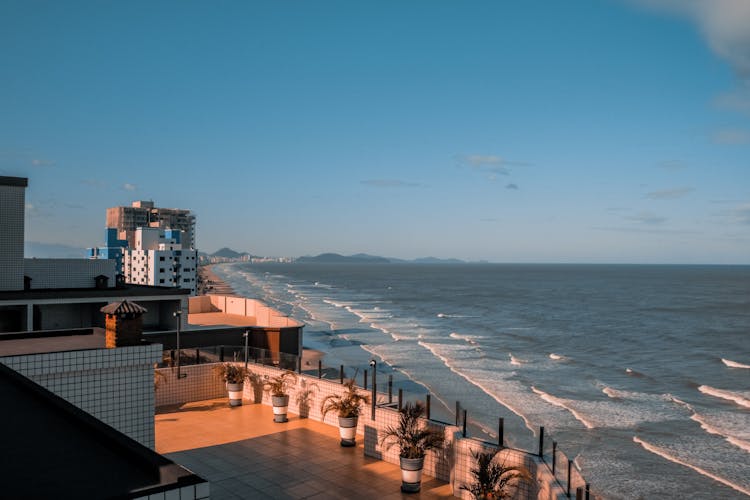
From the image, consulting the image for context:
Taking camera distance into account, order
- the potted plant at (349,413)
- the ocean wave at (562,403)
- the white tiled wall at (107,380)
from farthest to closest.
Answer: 1. the ocean wave at (562,403)
2. the potted plant at (349,413)
3. the white tiled wall at (107,380)

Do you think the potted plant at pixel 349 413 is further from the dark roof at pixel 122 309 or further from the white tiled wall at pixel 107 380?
the dark roof at pixel 122 309

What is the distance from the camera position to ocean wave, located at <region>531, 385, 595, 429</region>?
25.4 m

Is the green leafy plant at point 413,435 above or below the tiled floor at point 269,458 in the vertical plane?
above

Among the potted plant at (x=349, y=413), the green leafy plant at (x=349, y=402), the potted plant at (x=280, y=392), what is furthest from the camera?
the potted plant at (x=280, y=392)

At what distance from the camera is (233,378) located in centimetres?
1767

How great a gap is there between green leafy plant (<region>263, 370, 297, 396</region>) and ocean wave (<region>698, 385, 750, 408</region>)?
24.9 m

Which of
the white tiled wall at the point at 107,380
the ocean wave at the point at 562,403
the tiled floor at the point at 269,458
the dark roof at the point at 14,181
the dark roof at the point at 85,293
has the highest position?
the dark roof at the point at 14,181

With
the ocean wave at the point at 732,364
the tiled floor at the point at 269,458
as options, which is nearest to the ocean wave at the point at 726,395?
the ocean wave at the point at 732,364

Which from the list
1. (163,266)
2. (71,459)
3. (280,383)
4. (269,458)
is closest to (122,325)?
(269,458)

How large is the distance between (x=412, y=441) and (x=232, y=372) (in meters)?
7.94

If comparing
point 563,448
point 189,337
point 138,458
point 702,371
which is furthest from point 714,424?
point 138,458

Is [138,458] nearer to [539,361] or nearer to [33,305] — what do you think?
[33,305]

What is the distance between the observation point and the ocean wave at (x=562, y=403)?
25359 mm

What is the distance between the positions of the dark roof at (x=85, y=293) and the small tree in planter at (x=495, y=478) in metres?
17.2
